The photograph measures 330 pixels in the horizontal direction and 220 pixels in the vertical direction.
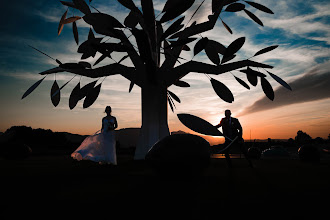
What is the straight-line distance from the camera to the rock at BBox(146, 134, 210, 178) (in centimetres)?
631

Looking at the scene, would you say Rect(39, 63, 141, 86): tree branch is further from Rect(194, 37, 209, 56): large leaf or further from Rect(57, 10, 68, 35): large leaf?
Rect(194, 37, 209, 56): large leaf

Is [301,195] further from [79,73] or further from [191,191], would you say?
[79,73]

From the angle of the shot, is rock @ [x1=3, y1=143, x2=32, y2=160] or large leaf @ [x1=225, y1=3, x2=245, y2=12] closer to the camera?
large leaf @ [x1=225, y1=3, x2=245, y2=12]

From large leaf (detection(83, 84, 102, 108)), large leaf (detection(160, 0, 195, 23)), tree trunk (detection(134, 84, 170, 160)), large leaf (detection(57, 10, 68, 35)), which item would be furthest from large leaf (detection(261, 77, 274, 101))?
large leaf (detection(57, 10, 68, 35))

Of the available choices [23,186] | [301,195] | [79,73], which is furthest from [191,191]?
[79,73]

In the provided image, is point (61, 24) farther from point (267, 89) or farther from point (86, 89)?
point (267, 89)

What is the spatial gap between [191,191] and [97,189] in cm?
164

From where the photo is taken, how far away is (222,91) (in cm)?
1236

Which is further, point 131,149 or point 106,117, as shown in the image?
point 131,149

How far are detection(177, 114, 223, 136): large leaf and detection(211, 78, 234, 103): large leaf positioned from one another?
558cm

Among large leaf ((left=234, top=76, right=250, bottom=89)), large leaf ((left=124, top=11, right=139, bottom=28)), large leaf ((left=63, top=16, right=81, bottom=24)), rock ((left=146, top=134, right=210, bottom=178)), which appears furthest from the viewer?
large leaf ((left=63, top=16, right=81, bottom=24))

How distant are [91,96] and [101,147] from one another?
3570mm

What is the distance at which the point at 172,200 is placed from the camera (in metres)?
4.20

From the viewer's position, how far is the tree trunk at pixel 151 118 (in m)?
13.6
